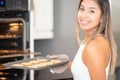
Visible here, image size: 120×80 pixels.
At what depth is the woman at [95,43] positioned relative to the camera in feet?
3.55

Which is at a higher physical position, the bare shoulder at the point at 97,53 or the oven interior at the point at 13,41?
the bare shoulder at the point at 97,53

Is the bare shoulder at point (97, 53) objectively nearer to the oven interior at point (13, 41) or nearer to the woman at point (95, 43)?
the woman at point (95, 43)

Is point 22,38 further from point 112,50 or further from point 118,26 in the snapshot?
point 112,50

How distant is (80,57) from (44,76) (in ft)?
6.65

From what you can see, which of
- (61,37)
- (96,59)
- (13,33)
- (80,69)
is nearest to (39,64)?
(80,69)

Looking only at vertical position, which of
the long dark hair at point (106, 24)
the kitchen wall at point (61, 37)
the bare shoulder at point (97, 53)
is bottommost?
the kitchen wall at point (61, 37)

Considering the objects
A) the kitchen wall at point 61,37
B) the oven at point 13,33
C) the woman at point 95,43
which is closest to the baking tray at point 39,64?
the woman at point 95,43

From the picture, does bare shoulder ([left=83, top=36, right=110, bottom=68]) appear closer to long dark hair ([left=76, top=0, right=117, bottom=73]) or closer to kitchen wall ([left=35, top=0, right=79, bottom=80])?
long dark hair ([left=76, top=0, right=117, bottom=73])

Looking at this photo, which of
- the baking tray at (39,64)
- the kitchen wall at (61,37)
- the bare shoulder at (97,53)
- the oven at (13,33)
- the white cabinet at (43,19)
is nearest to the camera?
the bare shoulder at (97,53)

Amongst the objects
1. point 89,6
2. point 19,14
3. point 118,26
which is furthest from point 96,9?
point 19,14

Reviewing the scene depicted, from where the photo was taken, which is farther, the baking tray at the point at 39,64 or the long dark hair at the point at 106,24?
the baking tray at the point at 39,64

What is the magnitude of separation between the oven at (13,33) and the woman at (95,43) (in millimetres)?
1407

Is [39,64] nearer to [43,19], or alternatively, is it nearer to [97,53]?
[97,53]

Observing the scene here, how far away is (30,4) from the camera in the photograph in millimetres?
2645
